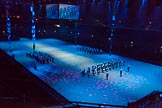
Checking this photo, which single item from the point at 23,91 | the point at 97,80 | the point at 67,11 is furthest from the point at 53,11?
the point at 23,91

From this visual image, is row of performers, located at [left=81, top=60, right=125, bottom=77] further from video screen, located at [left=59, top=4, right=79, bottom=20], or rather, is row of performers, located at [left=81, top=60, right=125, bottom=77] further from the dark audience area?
video screen, located at [left=59, top=4, right=79, bottom=20]

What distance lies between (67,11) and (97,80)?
15388 mm

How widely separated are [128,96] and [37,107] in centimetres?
675

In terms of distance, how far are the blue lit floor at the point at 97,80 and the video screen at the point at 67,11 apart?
7.15 meters

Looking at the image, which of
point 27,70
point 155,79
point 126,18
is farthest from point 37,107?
point 126,18

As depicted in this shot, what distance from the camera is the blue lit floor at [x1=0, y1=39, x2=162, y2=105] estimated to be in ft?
50.6

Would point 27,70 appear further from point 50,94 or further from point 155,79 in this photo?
point 155,79

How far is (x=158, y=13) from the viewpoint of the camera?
97.5ft

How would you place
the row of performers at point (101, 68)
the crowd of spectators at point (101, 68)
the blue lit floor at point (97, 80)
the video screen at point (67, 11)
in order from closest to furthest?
the blue lit floor at point (97, 80) → the crowd of spectators at point (101, 68) → the row of performers at point (101, 68) → the video screen at point (67, 11)

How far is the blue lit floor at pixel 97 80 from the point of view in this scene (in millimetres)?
15438

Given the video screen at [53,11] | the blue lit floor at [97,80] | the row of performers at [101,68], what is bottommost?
the blue lit floor at [97,80]

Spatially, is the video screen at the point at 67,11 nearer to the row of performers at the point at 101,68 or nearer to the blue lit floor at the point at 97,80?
the blue lit floor at the point at 97,80

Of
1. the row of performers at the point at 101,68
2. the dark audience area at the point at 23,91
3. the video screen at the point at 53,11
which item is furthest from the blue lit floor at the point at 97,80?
the video screen at the point at 53,11

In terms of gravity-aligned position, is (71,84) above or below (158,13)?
below
